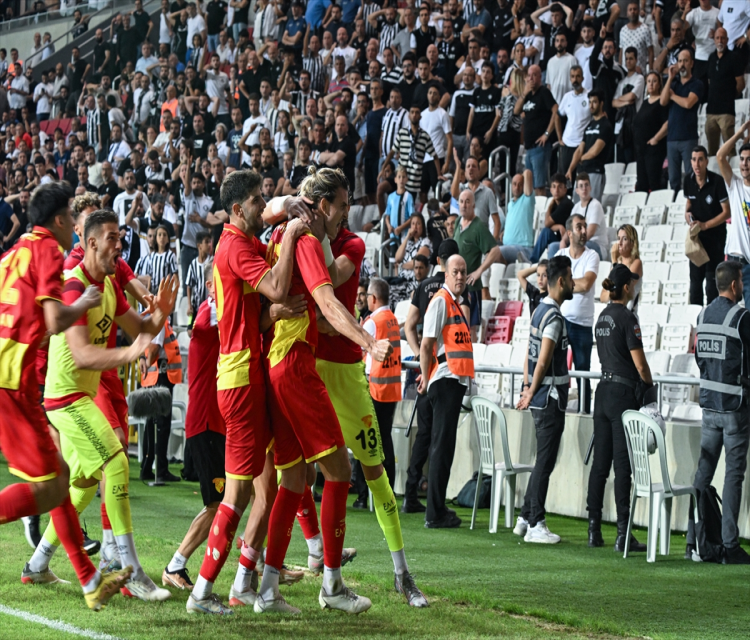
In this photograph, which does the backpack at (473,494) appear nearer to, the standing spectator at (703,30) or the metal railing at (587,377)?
the metal railing at (587,377)

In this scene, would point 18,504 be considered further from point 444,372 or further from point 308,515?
point 444,372

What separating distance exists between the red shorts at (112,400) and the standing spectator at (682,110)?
345 inches

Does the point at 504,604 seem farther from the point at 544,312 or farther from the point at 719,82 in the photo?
the point at 719,82

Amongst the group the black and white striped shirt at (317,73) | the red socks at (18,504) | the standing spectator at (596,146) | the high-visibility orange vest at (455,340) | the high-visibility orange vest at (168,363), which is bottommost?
the red socks at (18,504)

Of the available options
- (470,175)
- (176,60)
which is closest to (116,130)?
(176,60)

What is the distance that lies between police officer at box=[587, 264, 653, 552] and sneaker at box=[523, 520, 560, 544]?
0.47 meters

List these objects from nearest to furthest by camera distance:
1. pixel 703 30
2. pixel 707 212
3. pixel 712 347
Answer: pixel 712 347 < pixel 707 212 < pixel 703 30

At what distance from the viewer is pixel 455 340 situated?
364 inches

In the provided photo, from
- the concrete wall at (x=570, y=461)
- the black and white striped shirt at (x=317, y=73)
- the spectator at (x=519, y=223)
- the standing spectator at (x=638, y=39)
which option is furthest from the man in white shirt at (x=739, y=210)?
the black and white striped shirt at (x=317, y=73)

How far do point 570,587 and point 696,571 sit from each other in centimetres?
127

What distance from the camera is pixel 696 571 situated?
24.6 feet

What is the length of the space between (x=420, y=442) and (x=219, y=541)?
4.48 meters

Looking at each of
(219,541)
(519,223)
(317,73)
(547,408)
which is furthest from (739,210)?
(317,73)

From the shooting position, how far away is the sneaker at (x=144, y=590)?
5.98 m
